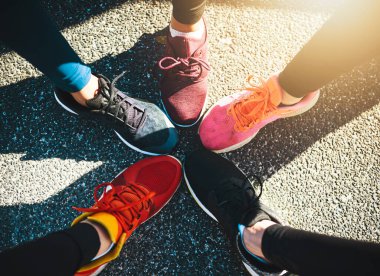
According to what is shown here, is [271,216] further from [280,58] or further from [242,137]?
[280,58]

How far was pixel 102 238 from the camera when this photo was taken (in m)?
1.13

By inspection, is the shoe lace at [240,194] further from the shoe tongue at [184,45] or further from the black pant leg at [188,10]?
the black pant leg at [188,10]

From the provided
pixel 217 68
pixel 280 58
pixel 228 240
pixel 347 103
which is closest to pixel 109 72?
pixel 217 68

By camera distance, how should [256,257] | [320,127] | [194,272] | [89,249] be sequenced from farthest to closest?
[320,127] → [194,272] → [256,257] → [89,249]

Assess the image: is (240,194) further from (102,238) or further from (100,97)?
(100,97)

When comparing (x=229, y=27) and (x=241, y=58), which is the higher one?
(x=229, y=27)

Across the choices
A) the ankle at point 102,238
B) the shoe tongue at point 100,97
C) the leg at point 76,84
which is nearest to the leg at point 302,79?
the leg at point 76,84

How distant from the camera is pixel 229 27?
1631 mm

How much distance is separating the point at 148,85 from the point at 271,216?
0.91m

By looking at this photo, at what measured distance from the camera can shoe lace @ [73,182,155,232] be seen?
1.26 meters

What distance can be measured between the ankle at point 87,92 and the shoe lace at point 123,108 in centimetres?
7

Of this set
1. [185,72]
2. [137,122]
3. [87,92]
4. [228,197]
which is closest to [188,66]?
[185,72]

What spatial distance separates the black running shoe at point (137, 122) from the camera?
136cm

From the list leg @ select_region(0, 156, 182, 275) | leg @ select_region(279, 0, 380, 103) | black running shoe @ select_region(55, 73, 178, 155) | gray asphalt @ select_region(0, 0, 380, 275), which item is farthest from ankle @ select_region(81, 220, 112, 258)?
leg @ select_region(279, 0, 380, 103)
